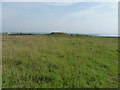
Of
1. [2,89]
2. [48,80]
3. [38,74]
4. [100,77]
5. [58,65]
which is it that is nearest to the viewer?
[2,89]

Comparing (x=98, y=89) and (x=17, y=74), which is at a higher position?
(x=17, y=74)

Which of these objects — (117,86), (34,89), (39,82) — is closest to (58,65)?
(39,82)

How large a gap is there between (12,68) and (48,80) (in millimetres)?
1967

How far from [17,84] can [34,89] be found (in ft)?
2.34

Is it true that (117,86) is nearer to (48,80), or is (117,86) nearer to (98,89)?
(98,89)

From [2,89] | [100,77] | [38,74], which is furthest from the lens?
[100,77]


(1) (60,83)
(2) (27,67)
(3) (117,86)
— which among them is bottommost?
(3) (117,86)

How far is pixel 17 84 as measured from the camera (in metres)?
4.61

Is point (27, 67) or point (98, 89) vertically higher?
point (27, 67)

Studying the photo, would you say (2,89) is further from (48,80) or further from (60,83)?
(60,83)

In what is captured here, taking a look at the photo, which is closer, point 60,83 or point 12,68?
point 60,83

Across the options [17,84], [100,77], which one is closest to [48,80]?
[17,84]

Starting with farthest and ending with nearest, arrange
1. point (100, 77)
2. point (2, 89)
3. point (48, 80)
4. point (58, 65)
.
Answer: point (58, 65), point (100, 77), point (48, 80), point (2, 89)

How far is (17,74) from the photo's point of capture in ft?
17.3
